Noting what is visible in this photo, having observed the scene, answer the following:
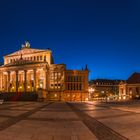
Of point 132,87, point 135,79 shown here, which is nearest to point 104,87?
point 135,79

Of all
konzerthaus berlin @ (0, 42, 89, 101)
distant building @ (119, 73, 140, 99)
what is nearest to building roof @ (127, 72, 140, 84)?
distant building @ (119, 73, 140, 99)

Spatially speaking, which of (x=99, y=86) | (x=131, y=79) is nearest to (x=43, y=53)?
(x=131, y=79)

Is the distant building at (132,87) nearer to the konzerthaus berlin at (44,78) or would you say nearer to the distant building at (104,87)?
the konzerthaus berlin at (44,78)

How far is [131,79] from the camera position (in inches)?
5281

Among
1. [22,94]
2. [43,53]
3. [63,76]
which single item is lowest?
[22,94]

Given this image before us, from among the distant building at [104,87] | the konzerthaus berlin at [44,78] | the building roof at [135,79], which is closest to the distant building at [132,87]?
the building roof at [135,79]

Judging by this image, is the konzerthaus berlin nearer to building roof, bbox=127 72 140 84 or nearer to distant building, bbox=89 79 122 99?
building roof, bbox=127 72 140 84

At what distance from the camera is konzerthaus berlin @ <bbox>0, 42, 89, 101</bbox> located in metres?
102

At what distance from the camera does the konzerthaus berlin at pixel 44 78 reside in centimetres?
10225

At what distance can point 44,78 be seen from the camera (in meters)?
101

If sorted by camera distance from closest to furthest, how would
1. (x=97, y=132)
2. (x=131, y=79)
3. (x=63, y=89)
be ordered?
(x=97, y=132) → (x=63, y=89) → (x=131, y=79)

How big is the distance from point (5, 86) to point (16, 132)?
10507 cm

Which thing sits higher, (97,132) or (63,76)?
(63,76)

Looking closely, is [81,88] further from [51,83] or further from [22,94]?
[22,94]
